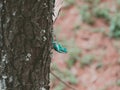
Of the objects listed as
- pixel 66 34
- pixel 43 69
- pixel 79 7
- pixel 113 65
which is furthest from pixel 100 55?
pixel 43 69

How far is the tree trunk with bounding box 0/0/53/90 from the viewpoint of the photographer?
162 centimetres

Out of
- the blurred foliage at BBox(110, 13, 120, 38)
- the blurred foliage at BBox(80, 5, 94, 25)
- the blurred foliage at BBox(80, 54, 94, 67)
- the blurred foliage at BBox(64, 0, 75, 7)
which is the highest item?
the blurred foliage at BBox(64, 0, 75, 7)

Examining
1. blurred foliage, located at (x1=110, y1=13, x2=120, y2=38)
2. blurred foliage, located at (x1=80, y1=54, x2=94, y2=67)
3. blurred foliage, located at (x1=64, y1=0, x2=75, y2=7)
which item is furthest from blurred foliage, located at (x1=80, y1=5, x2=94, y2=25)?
blurred foliage, located at (x1=80, y1=54, x2=94, y2=67)

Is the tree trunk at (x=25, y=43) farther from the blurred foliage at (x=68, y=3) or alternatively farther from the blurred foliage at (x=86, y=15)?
the blurred foliage at (x=68, y=3)

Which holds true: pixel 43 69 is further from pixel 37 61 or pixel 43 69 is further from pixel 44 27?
pixel 44 27

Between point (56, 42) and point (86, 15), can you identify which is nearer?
point (56, 42)

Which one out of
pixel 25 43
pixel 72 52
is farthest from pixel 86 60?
pixel 25 43

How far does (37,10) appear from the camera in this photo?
1.64 m

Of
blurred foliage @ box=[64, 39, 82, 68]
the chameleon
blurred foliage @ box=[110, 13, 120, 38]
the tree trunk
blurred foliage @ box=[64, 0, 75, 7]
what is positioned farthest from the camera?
blurred foliage @ box=[64, 0, 75, 7]

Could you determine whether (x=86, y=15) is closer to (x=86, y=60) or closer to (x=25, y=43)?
(x=86, y=60)

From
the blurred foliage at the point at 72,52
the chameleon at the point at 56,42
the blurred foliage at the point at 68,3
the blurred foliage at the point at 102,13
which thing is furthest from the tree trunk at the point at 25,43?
the blurred foliage at the point at 68,3

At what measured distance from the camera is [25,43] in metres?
1.68

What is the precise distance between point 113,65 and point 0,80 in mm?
3404

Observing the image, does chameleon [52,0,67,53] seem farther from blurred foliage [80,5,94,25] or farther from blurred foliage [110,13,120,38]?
blurred foliage [80,5,94,25]
